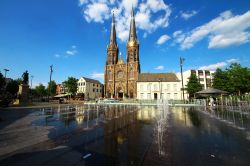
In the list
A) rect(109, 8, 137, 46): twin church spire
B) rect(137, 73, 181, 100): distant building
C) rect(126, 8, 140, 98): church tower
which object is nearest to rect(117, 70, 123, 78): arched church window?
rect(126, 8, 140, 98): church tower

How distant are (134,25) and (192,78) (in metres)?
37.2

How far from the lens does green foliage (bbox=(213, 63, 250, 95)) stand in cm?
3694

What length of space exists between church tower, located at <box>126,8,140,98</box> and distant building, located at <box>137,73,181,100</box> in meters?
3.02

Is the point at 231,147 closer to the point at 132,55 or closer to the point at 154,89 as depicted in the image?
the point at 154,89

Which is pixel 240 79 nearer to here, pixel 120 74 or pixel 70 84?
pixel 120 74

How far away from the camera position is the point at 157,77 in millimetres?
59188

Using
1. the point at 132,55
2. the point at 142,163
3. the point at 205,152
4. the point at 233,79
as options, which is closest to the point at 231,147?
the point at 205,152

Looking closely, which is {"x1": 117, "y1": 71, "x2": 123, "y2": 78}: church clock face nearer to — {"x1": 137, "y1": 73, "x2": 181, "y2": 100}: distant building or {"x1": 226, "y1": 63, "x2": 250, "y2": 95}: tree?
{"x1": 137, "y1": 73, "x2": 181, "y2": 100}: distant building

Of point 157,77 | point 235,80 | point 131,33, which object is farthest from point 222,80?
point 131,33

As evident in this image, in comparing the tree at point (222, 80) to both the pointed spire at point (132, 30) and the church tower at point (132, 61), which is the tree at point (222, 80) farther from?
the pointed spire at point (132, 30)

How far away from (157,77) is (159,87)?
458cm

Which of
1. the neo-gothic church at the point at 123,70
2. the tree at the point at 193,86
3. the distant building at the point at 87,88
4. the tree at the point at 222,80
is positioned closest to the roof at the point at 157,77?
the neo-gothic church at the point at 123,70

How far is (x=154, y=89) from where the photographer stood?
2258 inches

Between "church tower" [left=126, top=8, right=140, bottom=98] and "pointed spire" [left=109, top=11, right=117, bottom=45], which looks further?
"pointed spire" [left=109, top=11, right=117, bottom=45]
